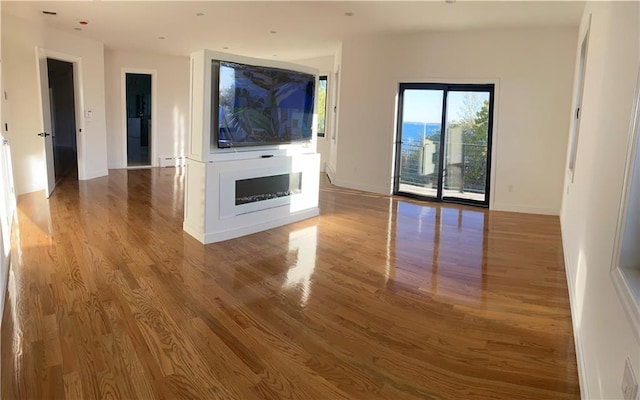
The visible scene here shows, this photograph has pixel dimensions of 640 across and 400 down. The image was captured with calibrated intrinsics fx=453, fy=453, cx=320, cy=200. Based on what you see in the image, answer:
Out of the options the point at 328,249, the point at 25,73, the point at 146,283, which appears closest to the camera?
the point at 146,283

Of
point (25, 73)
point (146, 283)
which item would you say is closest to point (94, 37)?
point (25, 73)

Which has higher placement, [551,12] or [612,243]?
[551,12]

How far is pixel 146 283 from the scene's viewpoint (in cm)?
350

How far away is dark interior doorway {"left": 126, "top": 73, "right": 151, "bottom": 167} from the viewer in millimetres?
11203

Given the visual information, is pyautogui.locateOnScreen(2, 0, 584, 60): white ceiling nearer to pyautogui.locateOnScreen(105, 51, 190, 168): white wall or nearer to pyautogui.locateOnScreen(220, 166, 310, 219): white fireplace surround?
pyautogui.locateOnScreen(105, 51, 190, 168): white wall

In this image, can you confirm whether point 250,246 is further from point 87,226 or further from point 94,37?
point 94,37

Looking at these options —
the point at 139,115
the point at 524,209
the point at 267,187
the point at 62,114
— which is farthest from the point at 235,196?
the point at 62,114

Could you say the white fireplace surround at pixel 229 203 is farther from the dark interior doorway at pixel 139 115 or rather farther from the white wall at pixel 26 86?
the dark interior doorway at pixel 139 115

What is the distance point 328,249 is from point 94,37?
20.7 ft

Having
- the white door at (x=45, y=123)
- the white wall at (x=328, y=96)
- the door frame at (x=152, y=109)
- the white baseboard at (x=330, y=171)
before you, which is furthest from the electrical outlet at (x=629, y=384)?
the door frame at (x=152, y=109)

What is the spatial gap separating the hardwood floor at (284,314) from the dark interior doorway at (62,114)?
5.33 metres

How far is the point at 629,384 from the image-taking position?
4.93 feet

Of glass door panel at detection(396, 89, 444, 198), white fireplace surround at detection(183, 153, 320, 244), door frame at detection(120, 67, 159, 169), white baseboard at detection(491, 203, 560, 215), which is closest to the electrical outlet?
white fireplace surround at detection(183, 153, 320, 244)

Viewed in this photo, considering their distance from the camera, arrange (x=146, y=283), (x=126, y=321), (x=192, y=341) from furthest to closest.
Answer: (x=146, y=283) < (x=126, y=321) < (x=192, y=341)
